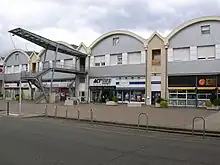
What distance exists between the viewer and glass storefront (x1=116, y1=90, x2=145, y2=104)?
41.6 metres

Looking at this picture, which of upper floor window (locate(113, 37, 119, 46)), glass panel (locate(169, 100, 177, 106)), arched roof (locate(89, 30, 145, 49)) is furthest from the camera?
upper floor window (locate(113, 37, 119, 46))

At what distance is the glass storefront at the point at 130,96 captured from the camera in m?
41.6

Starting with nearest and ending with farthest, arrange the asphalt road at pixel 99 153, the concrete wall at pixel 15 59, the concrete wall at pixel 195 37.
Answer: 1. the asphalt road at pixel 99 153
2. the concrete wall at pixel 195 37
3. the concrete wall at pixel 15 59

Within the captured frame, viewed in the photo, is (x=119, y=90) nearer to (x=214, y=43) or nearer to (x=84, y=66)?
(x=84, y=66)

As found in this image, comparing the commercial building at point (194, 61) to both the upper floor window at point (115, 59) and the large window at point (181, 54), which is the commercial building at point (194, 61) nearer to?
the large window at point (181, 54)

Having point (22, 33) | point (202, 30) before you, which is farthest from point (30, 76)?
point (202, 30)

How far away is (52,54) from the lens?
5381 centimetres

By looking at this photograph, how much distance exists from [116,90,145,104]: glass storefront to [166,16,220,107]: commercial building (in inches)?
173

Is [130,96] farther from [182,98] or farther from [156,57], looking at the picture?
[182,98]

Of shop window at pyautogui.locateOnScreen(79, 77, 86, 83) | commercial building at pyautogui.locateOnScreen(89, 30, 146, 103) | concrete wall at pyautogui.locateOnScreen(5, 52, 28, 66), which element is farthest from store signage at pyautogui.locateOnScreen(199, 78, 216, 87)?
concrete wall at pyautogui.locateOnScreen(5, 52, 28, 66)

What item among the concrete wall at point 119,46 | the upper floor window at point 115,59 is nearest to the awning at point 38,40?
the concrete wall at point 119,46

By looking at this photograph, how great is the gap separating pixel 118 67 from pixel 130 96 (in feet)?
15.8

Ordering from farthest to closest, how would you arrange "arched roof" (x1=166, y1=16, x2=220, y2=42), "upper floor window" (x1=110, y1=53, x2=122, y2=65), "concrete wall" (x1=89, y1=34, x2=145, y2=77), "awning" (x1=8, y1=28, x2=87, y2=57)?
"upper floor window" (x1=110, y1=53, x2=122, y2=65) → "concrete wall" (x1=89, y1=34, x2=145, y2=77) → "awning" (x1=8, y1=28, x2=87, y2=57) → "arched roof" (x1=166, y1=16, x2=220, y2=42)

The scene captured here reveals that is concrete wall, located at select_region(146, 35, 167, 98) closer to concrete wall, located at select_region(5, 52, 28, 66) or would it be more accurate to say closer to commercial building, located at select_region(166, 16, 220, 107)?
commercial building, located at select_region(166, 16, 220, 107)
